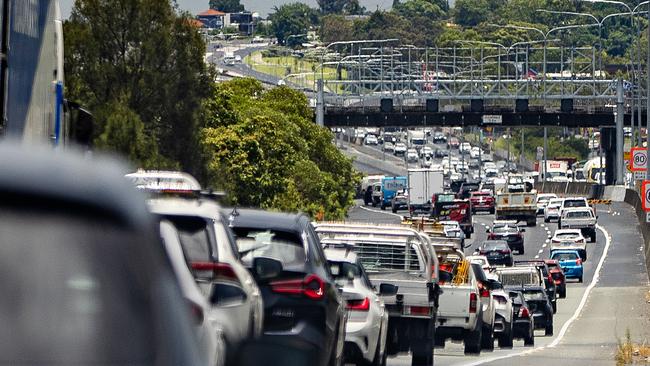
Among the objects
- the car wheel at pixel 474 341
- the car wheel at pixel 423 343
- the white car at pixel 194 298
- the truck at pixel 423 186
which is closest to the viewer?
the white car at pixel 194 298

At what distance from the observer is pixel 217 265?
428 inches

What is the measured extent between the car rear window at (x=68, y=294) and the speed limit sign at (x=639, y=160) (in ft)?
173

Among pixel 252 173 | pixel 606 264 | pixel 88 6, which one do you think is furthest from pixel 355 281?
pixel 606 264

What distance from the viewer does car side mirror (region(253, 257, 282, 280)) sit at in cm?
1223

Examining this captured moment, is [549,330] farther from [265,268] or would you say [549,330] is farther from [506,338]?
[265,268]

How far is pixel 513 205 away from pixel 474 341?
245 feet

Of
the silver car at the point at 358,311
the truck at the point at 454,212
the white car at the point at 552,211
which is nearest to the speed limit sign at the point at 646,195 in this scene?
the silver car at the point at 358,311

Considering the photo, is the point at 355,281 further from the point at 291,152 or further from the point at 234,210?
the point at 291,152

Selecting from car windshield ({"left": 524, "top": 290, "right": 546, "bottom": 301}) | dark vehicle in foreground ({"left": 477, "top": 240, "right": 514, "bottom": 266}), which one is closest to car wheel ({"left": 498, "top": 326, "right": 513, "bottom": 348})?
car windshield ({"left": 524, "top": 290, "right": 546, "bottom": 301})

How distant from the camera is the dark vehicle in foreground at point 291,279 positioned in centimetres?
1275

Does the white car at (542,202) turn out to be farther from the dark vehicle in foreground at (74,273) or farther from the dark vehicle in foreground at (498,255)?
the dark vehicle in foreground at (74,273)

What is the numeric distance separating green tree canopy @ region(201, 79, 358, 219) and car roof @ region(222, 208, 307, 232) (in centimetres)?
4266

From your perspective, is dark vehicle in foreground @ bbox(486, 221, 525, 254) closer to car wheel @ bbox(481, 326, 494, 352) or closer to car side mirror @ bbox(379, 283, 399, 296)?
car wheel @ bbox(481, 326, 494, 352)

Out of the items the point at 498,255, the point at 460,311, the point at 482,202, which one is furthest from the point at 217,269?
the point at 482,202
